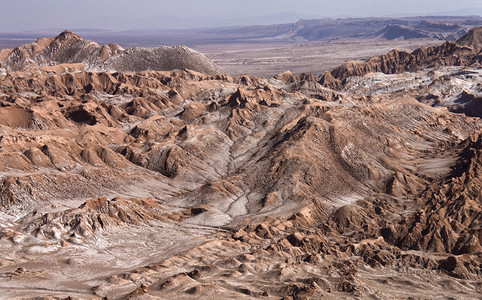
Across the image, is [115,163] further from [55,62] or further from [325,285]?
[55,62]

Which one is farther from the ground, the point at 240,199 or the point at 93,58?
the point at 93,58

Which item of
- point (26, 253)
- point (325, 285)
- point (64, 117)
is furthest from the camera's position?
point (64, 117)

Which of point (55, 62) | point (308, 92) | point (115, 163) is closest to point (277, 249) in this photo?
point (115, 163)

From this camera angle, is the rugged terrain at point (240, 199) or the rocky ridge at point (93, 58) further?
the rocky ridge at point (93, 58)

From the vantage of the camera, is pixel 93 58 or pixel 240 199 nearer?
pixel 240 199

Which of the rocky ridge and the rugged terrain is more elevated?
the rocky ridge

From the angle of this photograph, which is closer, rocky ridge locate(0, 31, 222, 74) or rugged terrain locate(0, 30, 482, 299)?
rugged terrain locate(0, 30, 482, 299)

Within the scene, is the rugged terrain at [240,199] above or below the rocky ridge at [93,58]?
below

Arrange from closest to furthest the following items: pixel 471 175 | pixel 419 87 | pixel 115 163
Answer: pixel 471 175 < pixel 115 163 < pixel 419 87
